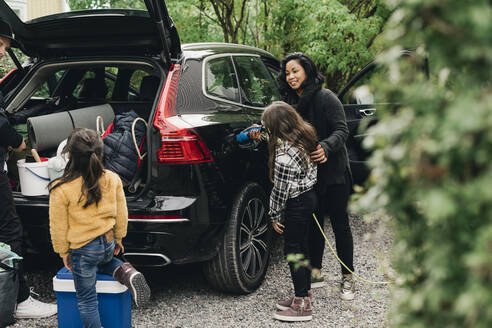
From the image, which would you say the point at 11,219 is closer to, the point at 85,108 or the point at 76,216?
the point at 76,216

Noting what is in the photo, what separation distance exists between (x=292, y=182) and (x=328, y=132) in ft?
1.92

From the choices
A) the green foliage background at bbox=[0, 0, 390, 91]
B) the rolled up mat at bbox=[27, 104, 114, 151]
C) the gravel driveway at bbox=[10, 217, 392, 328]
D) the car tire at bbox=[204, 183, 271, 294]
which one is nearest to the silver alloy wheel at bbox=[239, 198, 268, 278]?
the car tire at bbox=[204, 183, 271, 294]

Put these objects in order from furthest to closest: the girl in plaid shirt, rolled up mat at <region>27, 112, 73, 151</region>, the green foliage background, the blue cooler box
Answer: the green foliage background
rolled up mat at <region>27, 112, 73, 151</region>
the girl in plaid shirt
the blue cooler box

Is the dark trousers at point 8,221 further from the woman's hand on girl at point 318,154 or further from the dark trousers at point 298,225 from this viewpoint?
the woman's hand on girl at point 318,154

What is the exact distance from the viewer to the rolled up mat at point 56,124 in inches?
156

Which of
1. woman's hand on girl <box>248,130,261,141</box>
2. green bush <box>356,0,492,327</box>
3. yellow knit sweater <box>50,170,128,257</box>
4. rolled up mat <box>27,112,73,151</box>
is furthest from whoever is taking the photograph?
rolled up mat <box>27,112,73,151</box>

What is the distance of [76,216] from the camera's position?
115 inches

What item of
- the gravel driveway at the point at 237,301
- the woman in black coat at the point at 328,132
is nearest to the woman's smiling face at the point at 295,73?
the woman in black coat at the point at 328,132

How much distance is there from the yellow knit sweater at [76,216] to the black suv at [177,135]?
Result: 0.34 metres

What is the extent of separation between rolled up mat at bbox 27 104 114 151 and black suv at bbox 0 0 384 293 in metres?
0.03

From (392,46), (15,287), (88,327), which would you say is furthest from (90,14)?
(392,46)

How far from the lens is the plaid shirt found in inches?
136

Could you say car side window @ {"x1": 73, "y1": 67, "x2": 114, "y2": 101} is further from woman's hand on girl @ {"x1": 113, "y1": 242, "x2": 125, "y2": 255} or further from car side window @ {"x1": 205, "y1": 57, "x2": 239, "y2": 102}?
woman's hand on girl @ {"x1": 113, "y1": 242, "x2": 125, "y2": 255}

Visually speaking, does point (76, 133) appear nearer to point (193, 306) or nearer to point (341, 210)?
point (193, 306)
